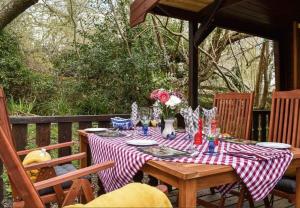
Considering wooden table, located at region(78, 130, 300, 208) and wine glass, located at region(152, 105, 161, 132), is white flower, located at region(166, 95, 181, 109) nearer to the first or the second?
wine glass, located at region(152, 105, 161, 132)

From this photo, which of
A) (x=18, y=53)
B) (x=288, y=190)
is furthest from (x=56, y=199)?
(x=18, y=53)

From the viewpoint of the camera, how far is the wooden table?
1.50m

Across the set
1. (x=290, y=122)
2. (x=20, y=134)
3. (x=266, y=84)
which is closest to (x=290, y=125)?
(x=290, y=122)

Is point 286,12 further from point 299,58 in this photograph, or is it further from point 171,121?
point 171,121

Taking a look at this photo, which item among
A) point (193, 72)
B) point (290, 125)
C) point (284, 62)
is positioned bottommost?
point (290, 125)

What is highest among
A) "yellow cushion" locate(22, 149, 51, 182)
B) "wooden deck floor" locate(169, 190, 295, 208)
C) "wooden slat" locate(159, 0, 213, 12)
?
"wooden slat" locate(159, 0, 213, 12)

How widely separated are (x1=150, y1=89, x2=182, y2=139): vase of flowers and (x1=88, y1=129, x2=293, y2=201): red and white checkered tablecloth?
0.16 meters

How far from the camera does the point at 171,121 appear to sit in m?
2.47

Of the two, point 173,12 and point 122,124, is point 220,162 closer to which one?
point 122,124

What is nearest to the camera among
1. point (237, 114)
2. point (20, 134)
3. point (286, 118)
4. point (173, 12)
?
point (286, 118)

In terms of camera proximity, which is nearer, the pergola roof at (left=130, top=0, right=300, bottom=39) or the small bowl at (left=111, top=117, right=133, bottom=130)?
the small bowl at (left=111, top=117, right=133, bottom=130)

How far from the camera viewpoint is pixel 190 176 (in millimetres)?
1476

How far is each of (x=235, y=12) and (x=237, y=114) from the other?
2.01 m

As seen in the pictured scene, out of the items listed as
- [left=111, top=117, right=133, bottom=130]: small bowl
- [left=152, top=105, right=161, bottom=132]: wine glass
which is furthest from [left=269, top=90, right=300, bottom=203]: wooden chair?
[left=111, top=117, right=133, bottom=130]: small bowl
